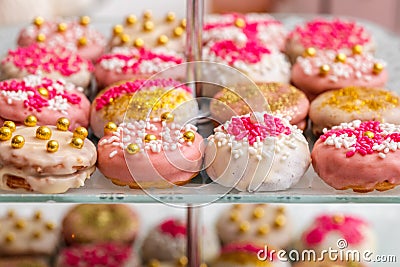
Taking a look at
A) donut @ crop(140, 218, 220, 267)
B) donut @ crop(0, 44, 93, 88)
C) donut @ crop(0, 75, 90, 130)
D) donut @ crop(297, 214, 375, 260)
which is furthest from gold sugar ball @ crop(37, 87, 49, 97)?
donut @ crop(297, 214, 375, 260)

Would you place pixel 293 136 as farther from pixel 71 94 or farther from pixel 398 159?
pixel 71 94

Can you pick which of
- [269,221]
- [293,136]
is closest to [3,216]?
[269,221]

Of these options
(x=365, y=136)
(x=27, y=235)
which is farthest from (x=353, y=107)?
(x=27, y=235)

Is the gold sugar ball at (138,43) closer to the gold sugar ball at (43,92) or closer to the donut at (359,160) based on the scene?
the gold sugar ball at (43,92)

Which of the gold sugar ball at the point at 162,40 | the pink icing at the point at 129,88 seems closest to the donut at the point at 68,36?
the gold sugar ball at the point at 162,40

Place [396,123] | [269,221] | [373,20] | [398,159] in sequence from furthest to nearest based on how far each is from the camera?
1. [373,20]
2. [269,221]
3. [396,123]
4. [398,159]

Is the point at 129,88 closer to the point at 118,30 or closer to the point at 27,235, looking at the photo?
the point at 118,30
